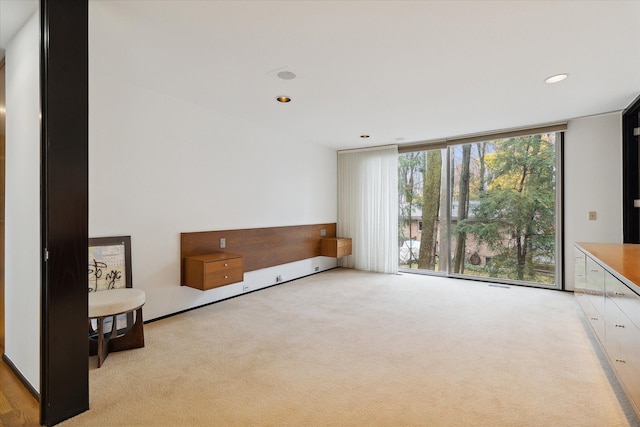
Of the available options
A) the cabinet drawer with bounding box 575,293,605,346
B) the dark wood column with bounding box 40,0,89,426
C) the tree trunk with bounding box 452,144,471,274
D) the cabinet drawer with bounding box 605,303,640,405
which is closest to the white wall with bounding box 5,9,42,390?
the dark wood column with bounding box 40,0,89,426

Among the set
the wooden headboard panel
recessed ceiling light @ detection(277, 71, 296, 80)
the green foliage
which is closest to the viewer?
recessed ceiling light @ detection(277, 71, 296, 80)

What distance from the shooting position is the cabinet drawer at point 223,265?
344cm

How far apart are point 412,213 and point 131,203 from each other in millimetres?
4466

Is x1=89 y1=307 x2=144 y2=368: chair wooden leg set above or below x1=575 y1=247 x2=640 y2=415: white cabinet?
below

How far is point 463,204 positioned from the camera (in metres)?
5.32

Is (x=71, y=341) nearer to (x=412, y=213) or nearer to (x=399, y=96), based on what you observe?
(x=399, y=96)

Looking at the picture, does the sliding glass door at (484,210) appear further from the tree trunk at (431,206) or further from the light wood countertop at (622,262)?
the light wood countertop at (622,262)

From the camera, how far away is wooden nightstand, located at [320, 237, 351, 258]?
5.70 m

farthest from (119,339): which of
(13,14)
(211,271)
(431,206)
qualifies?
(431,206)

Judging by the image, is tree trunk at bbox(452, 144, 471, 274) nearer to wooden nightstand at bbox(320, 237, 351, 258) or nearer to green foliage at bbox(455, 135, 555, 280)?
green foliage at bbox(455, 135, 555, 280)

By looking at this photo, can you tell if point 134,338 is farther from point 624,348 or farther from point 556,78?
point 556,78

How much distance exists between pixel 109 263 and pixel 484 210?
5150 mm

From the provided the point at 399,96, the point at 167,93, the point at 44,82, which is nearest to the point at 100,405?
the point at 44,82

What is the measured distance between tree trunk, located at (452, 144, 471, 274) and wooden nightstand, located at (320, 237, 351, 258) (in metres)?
1.90
